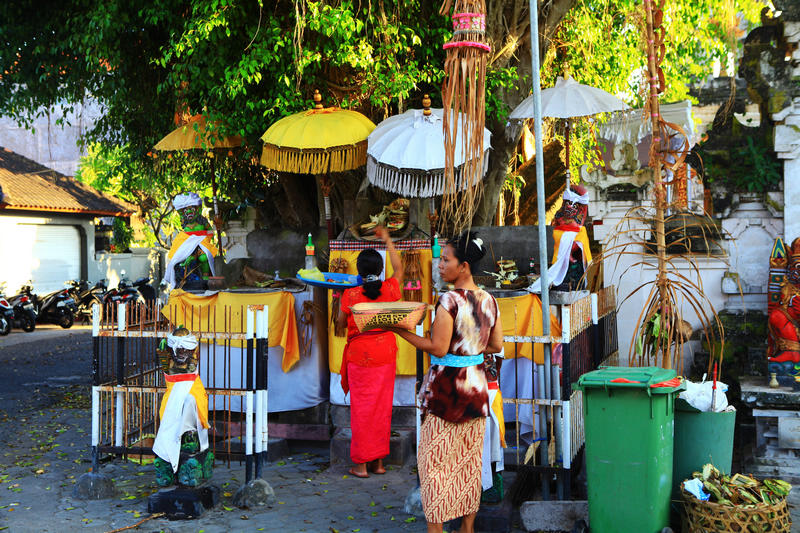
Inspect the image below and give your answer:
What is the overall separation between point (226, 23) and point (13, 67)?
11.9 feet

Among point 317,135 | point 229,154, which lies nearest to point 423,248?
point 317,135

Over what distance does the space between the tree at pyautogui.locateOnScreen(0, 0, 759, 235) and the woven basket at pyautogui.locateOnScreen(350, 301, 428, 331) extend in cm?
407

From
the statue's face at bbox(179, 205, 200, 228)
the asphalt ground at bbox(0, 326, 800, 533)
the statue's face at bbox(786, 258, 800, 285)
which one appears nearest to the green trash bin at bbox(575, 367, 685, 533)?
the asphalt ground at bbox(0, 326, 800, 533)

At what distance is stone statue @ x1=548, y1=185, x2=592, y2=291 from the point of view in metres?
7.08

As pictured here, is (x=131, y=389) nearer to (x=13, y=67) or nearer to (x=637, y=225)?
(x=637, y=225)

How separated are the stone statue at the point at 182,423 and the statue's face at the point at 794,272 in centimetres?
493

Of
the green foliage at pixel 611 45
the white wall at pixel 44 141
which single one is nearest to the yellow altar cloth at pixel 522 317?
the green foliage at pixel 611 45

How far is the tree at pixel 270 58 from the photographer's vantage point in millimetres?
8008

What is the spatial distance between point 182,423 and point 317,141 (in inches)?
124

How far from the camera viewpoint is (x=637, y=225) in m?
8.04

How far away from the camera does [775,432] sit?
21.1 feet

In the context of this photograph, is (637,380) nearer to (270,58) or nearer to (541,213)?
(541,213)

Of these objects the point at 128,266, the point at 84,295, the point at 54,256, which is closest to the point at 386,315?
the point at 84,295

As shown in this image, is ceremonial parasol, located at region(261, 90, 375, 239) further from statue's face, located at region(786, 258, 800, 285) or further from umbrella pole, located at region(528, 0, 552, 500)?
statue's face, located at region(786, 258, 800, 285)
